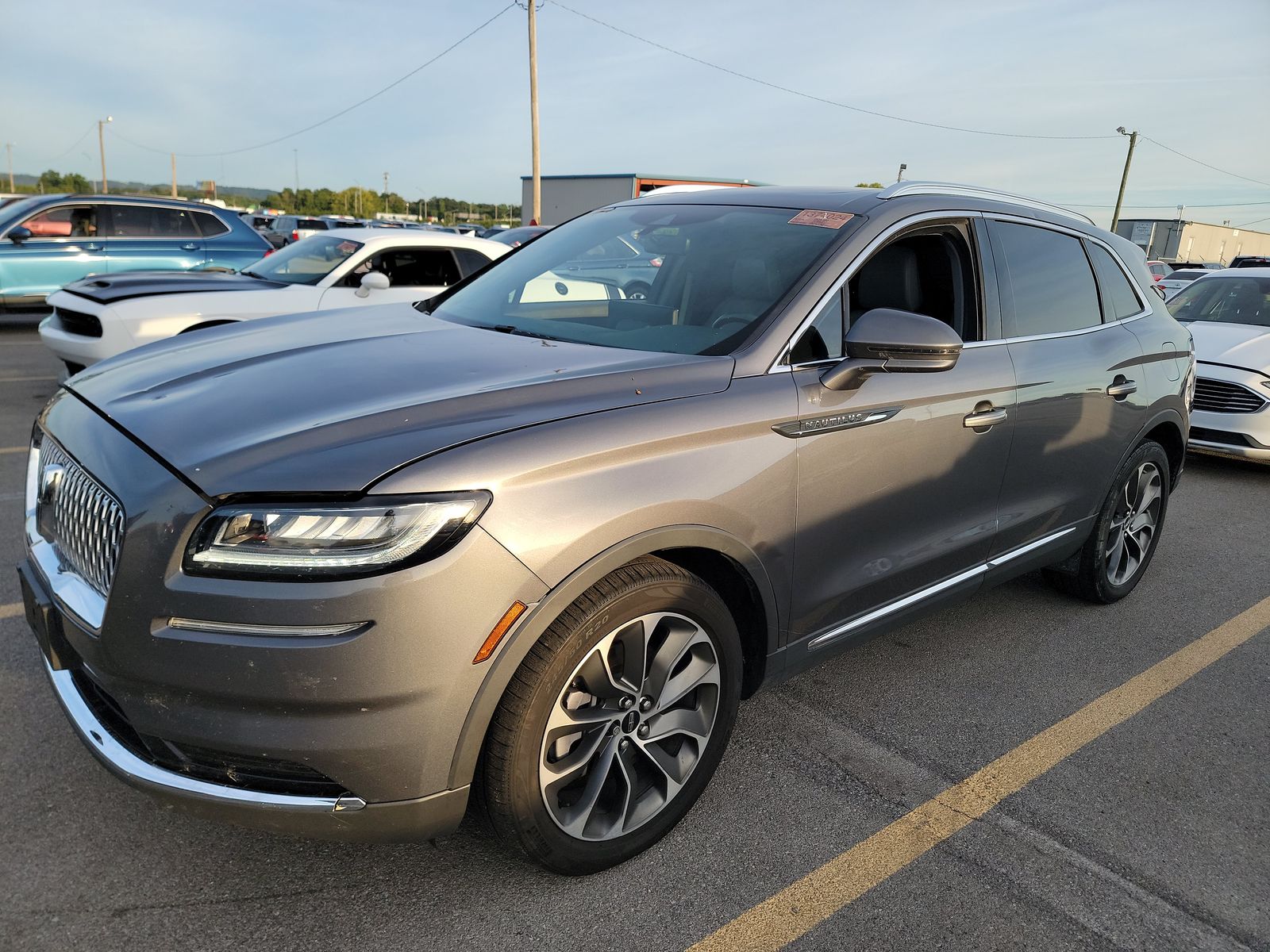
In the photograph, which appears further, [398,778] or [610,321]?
[610,321]

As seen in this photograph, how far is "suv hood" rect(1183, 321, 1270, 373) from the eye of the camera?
716cm

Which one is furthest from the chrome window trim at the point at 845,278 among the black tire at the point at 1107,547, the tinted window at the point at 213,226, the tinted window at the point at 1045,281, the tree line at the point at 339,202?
the tree line at the point at 339,202

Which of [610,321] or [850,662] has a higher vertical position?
[610,321]

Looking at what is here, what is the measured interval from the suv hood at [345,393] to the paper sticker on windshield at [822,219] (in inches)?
30.5

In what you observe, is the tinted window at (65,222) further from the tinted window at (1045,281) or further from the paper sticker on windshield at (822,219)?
the tinted window at (1045,281)

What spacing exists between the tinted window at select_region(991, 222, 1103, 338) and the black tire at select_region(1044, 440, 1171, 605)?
0.79m

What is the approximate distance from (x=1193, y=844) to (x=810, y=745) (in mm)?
1107

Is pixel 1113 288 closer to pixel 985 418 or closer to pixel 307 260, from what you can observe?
pixel 985 418

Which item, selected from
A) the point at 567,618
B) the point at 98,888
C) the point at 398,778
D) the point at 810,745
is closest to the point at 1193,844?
the point at 810,745

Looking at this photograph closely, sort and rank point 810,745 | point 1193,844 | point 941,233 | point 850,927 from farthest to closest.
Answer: point 941,233, point 810,745, point 1193,844, point 850,927

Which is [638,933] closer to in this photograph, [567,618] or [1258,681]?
[567,618]

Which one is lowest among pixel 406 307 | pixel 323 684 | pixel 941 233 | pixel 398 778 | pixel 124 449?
pixel 398 778

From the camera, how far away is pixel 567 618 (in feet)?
6.69

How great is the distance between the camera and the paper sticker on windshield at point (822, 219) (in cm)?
293
